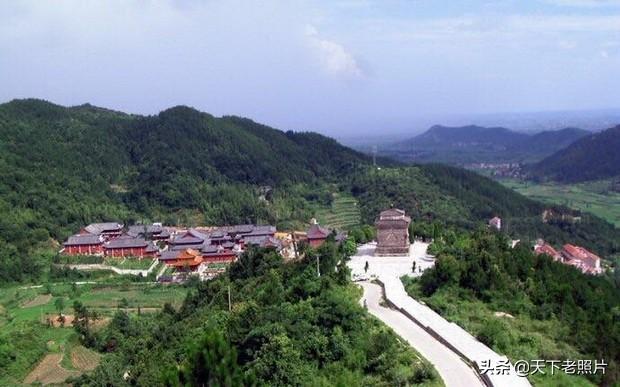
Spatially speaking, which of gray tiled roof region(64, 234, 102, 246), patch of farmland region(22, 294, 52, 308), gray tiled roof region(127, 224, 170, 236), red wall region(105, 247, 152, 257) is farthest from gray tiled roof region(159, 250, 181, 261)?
patch of farmland region(22, 294, 52, 308)

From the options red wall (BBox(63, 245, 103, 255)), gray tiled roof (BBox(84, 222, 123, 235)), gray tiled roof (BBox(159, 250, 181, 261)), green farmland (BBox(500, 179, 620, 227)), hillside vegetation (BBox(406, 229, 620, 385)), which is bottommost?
green farmland (BBox(500, 179, 620, 227))

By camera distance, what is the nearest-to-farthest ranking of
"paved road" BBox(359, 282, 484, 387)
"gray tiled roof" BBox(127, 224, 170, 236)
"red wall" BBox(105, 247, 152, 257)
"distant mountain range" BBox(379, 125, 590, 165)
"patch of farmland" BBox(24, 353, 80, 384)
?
1. "paved road" BBox(359, 282, 484, 387)
2. "patch of farmland" BBox(24, 353, 80, 384)
3. "red wall" BBox(105, 247, 152, 257)
4. "gray tiled roof" BBox(127, 224, 170, 236)
5. "distant mountain range" BBox(379, 125, 590, 165)

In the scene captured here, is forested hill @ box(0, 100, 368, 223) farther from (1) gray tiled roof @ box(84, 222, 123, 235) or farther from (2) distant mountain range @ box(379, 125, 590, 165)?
(2) distant mountain range @ box(379, 125, 590, 165)

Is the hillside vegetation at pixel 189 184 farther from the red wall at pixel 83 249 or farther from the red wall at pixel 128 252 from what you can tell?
the red wall at pixel 128 252

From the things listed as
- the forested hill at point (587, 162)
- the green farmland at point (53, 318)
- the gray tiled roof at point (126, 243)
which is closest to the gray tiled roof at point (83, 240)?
the gray tiled roof at point (126, 243)

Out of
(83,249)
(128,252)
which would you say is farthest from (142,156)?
(128,252)

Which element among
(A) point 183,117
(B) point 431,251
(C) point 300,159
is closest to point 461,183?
(C) point 300,159

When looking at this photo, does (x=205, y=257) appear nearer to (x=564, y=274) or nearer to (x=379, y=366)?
(x=564, y=274)
